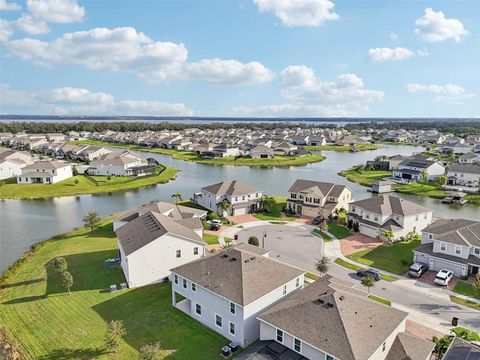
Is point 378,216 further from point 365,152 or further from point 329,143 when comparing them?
point 329,143

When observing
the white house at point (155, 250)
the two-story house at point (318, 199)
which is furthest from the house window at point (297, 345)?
the two-story house at point (318, 199)

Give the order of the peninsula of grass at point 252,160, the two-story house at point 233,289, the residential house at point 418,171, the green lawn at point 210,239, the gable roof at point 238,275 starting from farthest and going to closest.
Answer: the peninsula of grass at point 252,160, the residential house at point 418,171, the green lawn at point 210,239, the gable roof at point 238,275, the two-story house at point 233,289

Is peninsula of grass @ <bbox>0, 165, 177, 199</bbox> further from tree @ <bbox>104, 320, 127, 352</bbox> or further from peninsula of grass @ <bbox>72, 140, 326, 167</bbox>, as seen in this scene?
tree @ <bbox>104, 320, 127, 352</bbox>

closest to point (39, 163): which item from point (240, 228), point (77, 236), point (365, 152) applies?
point (77, 236)

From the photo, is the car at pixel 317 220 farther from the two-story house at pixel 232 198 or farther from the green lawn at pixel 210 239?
the green lawn at pixel 210 239

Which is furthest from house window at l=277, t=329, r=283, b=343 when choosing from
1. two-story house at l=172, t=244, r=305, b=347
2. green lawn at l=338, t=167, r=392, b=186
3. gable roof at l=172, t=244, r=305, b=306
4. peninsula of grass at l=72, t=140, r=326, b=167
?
peninsula of grass at l=72, t=140, r=326, b=167

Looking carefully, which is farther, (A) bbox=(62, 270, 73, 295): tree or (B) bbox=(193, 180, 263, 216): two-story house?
(B) bbox=(193, 180, 263, 216): two-story house
